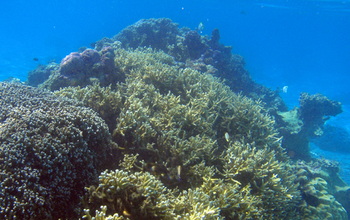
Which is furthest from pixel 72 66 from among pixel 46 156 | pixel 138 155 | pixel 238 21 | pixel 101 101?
pixel 238 21

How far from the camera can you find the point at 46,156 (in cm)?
254

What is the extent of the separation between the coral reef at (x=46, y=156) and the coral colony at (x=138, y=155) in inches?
0.6

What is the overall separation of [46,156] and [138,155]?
5.61ft

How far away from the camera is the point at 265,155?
496 cm

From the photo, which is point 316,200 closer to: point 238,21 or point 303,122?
point 303,122

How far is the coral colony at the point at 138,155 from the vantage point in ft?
8.16

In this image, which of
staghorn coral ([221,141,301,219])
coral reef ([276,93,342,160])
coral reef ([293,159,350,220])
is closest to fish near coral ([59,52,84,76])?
staghorn coral ([221,141,301,219])

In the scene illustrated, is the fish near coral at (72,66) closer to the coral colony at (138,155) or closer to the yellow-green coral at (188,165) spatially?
the coral colony at (138,155)

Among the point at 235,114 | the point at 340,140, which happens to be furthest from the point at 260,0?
the point at 235,114

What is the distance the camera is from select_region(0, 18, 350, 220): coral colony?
2486 mm

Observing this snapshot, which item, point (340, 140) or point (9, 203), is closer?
point (9, 203)

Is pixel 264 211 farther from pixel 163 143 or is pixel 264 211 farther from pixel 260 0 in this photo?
pixel 260 0

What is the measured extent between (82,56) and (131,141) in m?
4.34

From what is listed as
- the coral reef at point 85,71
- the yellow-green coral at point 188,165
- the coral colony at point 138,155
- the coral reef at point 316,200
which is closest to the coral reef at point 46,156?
the coral colony at point 138,155
